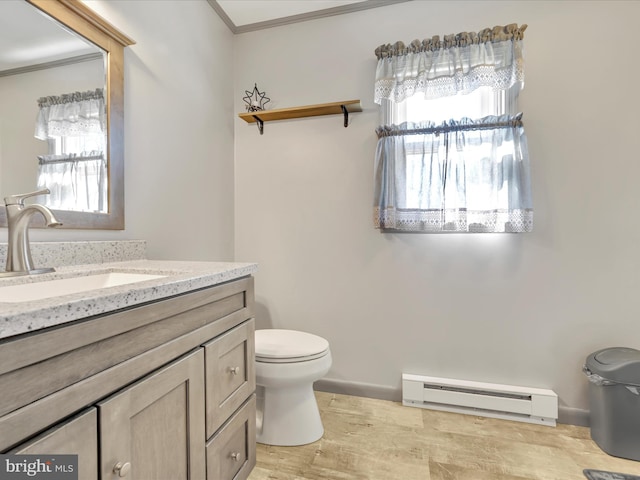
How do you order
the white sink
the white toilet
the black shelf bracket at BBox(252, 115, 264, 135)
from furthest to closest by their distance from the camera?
the black shelf bracket at BBox(252, 115, 264, 135) → the white toilet → the white sink

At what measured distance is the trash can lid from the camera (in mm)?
1440

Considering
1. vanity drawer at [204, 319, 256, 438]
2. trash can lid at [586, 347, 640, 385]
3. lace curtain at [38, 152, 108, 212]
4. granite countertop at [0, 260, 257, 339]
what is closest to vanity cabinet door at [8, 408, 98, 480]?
granite countertop at [0, 260, 257, 339]

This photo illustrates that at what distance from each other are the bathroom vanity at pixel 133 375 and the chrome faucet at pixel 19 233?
A: 0.26 feet

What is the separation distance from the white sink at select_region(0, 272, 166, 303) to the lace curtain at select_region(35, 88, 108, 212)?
315mm

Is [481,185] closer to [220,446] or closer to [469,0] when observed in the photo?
[469,0]

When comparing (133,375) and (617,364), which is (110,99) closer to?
(133,375)

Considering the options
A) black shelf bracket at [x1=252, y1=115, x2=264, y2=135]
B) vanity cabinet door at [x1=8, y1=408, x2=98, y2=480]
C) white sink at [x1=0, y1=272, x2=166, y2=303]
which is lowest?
vanity cabinet door at [x1=8, y1=408, x2=98, y2=480]

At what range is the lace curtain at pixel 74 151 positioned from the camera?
1.12 m

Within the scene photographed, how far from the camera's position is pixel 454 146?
71.2 inches

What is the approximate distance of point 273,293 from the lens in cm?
219

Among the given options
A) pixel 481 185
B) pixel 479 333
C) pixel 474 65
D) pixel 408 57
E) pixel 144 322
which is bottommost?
pixel 479 333

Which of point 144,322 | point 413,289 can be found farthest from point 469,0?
point 144,322

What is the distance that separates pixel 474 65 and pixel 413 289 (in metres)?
1.31

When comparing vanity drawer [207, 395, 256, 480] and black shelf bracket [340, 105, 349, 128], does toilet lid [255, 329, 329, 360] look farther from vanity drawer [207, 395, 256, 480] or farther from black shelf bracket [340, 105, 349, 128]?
black shelf bracket [340, 105, 349, 128]
